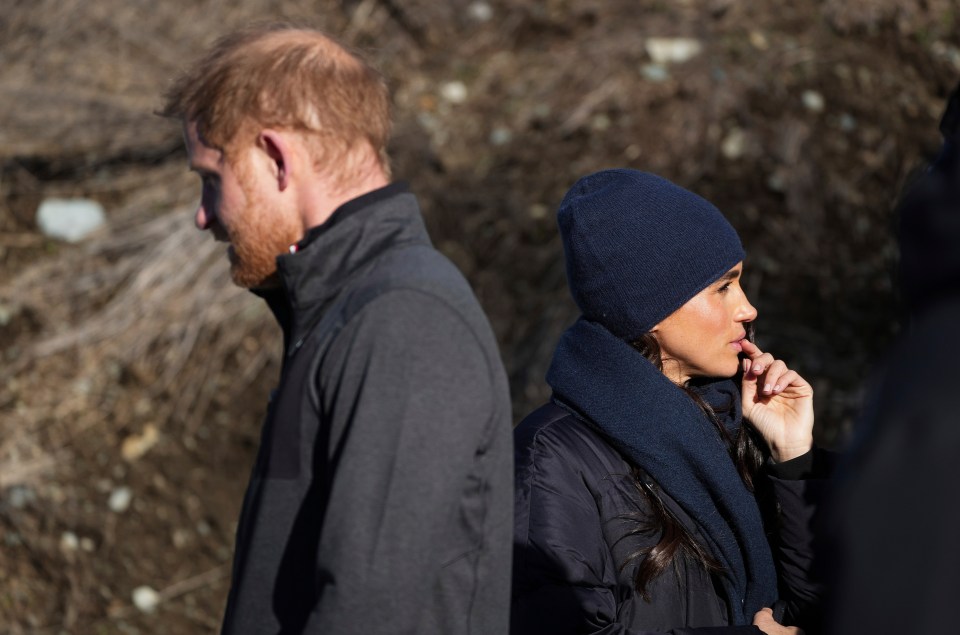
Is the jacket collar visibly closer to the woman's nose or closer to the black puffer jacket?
the black puffer jacket

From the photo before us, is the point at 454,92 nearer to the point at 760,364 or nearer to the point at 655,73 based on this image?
the point at 655,73

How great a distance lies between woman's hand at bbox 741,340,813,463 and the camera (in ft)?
7.04

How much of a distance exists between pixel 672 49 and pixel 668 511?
4.04 m

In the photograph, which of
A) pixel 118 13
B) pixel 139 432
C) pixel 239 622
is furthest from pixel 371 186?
pixel 118 13

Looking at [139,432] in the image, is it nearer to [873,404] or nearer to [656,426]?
[656,426]

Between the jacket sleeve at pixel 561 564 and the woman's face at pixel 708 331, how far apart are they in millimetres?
341

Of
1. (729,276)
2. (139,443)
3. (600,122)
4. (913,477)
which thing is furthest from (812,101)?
(913,477)

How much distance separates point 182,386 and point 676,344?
3172 mm

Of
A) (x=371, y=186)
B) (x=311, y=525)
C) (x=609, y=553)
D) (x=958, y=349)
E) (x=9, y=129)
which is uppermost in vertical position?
(x=958, y=349)

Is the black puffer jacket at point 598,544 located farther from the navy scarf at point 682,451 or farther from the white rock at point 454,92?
the white rock at point 454,92

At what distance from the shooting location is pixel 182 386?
15.9ft

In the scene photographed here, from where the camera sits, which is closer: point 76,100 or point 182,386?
point 182,386

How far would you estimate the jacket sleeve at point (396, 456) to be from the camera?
145 centimetres

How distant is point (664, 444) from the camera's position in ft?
6.81
